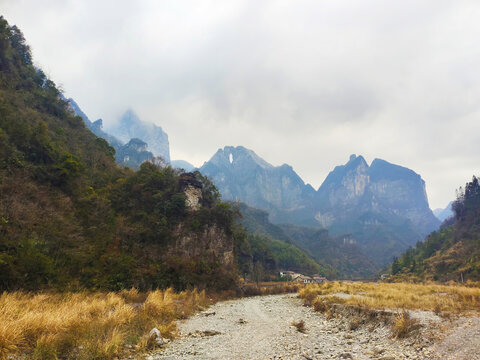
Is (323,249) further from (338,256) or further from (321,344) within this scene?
(321,344)

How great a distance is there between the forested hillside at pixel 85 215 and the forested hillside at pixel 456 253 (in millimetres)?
51426

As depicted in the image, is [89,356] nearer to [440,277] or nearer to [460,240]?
[440,277]

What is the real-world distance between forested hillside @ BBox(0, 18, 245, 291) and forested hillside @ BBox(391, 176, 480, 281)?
51.4m

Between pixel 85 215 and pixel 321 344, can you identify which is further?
pixel 85 215

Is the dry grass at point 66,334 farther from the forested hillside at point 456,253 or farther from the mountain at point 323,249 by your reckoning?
the mountain at point 323,249

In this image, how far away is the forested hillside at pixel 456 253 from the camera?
57925 mm

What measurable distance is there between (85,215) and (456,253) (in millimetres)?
86797

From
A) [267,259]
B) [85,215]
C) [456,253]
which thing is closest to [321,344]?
[85,215]

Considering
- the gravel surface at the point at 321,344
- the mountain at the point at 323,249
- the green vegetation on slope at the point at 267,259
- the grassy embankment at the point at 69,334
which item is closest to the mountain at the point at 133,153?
the mountain at the point at 323,249

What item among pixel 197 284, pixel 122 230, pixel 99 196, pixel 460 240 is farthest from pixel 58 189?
pixel 460 240

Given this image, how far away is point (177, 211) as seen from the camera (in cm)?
3919

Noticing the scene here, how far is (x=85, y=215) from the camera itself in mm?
28859

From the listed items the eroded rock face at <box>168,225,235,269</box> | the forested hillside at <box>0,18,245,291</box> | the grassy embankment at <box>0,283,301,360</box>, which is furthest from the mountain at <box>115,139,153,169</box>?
the grassy embankment at <box>0,283,301,360</box>

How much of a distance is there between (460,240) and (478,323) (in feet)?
309
